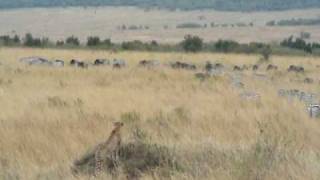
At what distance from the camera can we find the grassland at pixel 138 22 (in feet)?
327

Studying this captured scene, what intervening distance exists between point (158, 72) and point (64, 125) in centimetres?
1213

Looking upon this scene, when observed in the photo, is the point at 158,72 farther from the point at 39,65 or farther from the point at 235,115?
the point at 235,115

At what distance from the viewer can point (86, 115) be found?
12.3 metres

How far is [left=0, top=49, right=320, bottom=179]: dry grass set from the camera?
25.2ft

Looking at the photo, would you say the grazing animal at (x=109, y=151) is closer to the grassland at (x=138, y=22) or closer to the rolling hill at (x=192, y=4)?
the grassland at (x=138, y=22)

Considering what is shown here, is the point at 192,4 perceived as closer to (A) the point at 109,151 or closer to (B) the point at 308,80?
(B) the point at 308,80

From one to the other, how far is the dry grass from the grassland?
2932 inches

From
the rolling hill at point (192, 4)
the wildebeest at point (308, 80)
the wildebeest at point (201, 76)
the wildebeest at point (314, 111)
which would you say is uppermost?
the wildebeest at point (314, 111)

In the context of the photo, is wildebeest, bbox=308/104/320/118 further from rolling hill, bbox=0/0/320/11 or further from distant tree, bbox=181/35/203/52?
rolling hill, bbox=0/0/320/11

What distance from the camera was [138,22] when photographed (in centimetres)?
13112

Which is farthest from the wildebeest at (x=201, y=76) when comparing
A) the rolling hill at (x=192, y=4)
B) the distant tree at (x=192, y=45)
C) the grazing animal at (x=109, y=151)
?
the rolling hill at (x=192, y=4)

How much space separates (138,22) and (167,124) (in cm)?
12017

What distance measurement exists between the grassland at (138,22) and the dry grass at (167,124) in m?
74.5

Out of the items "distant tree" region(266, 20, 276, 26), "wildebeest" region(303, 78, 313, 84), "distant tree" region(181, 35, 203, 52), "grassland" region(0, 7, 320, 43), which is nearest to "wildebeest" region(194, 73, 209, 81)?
"wildebeest" region(303, 78, 313, 84)
